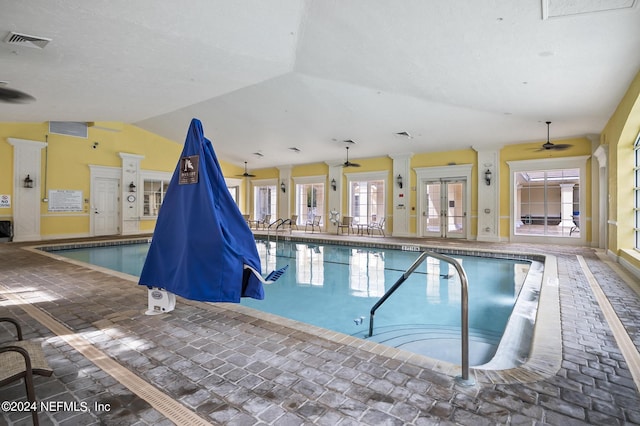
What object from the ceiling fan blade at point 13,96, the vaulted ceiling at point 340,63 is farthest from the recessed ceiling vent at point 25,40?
the ceiling fan blade at point 13,96

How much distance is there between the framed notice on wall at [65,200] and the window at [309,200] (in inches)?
293

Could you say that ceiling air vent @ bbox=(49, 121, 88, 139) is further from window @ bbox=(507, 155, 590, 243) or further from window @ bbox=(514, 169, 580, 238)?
window @ bbox=(514, 169, 580, 238)

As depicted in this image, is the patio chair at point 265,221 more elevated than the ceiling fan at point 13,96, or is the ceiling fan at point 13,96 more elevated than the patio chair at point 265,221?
the ceiling fan at point 13,96

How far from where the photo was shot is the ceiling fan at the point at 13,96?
19.1ft

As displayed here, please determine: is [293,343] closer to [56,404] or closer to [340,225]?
[56,404]

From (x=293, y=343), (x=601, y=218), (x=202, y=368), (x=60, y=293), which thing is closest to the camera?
(x=202, y=368)

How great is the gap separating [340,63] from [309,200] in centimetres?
830

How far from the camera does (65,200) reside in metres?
9.83

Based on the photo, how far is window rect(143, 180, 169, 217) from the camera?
1166cm

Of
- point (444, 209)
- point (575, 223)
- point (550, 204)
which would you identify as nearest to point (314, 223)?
point (444, 209)

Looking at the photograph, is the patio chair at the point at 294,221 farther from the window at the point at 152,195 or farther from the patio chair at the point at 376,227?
the window at the point at 152,195

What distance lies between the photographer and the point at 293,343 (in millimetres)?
2352

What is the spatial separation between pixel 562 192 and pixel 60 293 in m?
10.9

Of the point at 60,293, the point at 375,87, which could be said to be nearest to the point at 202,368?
the point at 60,293
